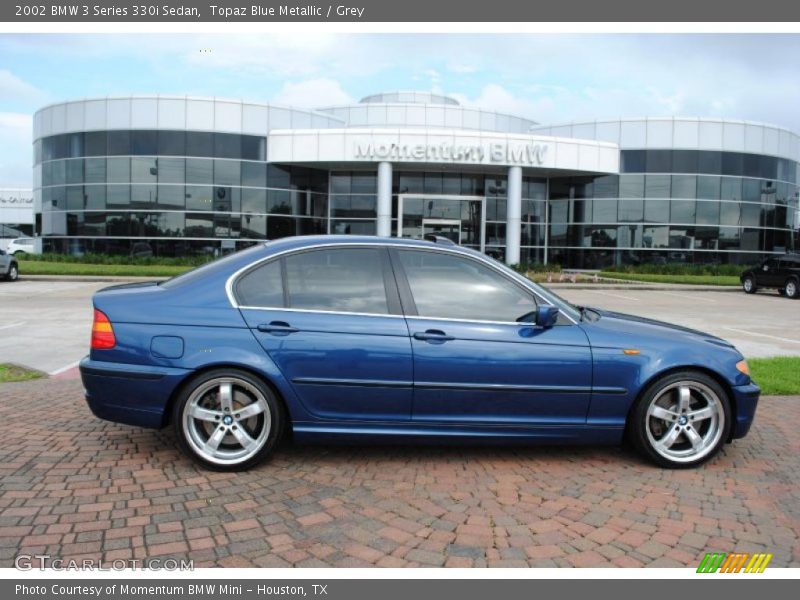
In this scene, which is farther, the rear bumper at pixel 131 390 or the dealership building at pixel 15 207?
the dealership building at pixel 15 207

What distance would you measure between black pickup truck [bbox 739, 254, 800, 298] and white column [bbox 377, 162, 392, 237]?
53.3 feet

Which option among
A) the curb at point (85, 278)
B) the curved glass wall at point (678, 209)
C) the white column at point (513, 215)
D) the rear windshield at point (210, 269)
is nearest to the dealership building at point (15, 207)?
the curb at point (85, 278)

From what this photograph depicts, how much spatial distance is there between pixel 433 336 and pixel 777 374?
572cm

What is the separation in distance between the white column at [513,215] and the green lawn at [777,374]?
2350 centimetres

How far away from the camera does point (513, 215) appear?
106 feet

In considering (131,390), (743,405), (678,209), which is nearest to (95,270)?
(131,390)

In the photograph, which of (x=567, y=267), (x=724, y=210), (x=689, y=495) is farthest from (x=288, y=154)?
(x=689, y=495)

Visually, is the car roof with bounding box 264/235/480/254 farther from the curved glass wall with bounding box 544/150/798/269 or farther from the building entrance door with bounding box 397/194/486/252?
the curved glass wall with bounding box 544/150/798/269

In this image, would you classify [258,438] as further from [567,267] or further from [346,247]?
[567,267]

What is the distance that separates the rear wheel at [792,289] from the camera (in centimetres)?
2330

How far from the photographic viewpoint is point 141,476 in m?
4.23

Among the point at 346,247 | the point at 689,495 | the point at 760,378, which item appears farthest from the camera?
the point at 760,378

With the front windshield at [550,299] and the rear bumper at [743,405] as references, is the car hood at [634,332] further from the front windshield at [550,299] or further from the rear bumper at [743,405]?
the rear bumper at [743,405]
